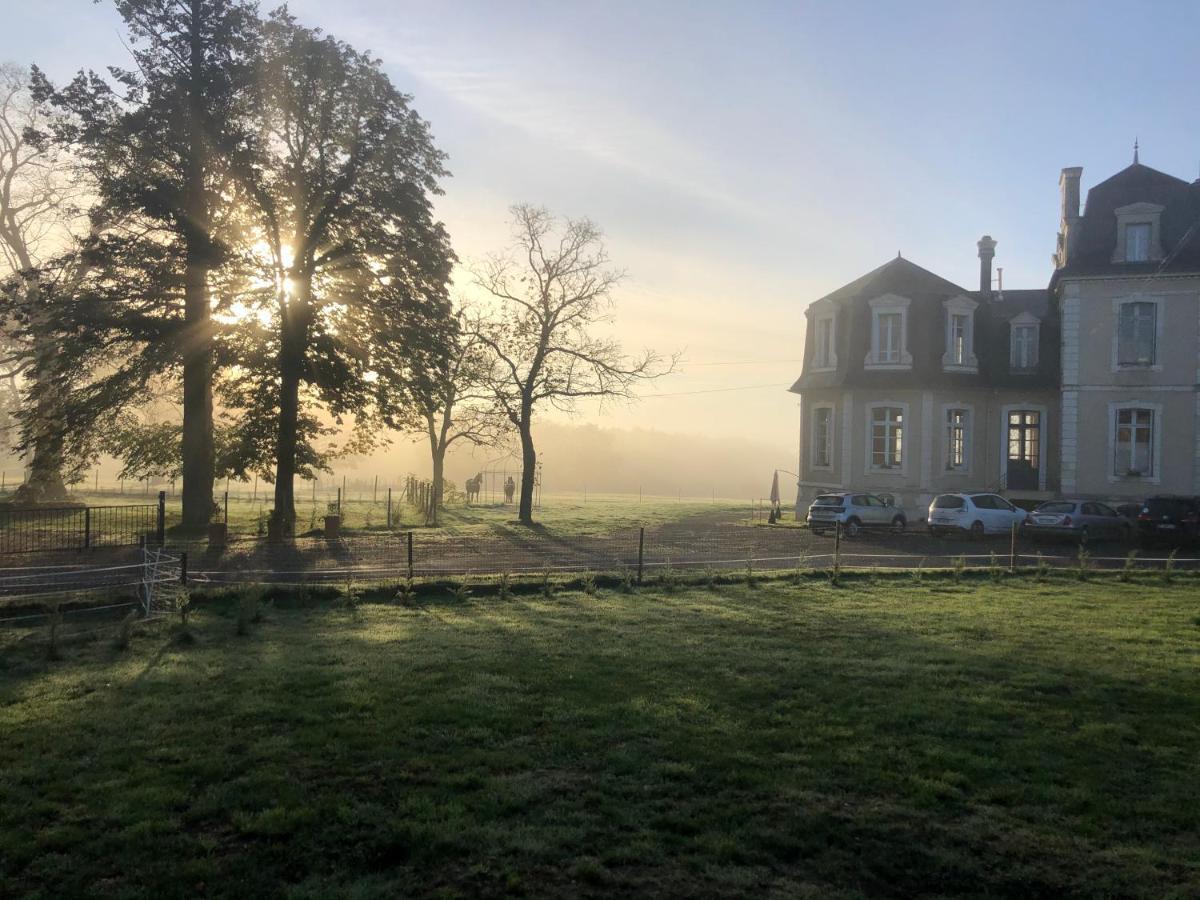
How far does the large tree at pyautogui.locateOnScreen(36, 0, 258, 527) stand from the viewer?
2553 cm

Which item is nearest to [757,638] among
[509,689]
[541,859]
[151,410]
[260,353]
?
[509,689]

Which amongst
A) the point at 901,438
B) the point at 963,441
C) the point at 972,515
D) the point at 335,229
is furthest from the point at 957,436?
the point at 335,229

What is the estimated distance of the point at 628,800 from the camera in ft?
20.1

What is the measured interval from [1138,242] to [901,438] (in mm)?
10710

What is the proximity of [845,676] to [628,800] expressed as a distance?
171 inches

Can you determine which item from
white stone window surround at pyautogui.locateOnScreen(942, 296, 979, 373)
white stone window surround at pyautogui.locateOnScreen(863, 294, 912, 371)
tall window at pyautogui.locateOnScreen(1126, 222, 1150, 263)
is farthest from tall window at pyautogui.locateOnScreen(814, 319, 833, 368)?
tall window at pyautogui.locateOnScreen(1126, 222, 1150, 263)

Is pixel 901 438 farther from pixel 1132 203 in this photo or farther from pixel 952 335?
pixel 1132 203

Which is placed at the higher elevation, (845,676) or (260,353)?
(260,353)

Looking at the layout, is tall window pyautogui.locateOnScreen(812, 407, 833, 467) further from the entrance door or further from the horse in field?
the horse in field

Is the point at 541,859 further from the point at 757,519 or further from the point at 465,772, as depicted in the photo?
the point at 757,519

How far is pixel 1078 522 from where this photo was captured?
28.5 metres

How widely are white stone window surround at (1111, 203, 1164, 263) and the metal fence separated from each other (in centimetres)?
3230

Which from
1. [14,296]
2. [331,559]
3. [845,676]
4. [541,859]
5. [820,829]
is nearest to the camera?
[541,859]

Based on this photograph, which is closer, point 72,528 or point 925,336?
point 72,528
